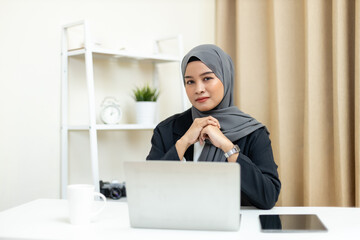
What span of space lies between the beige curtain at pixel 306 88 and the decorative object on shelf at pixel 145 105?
1.63 feet

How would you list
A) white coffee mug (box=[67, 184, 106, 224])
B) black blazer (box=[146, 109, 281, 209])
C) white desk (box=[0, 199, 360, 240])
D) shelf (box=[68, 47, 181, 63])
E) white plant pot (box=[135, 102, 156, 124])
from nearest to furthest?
white desk (box=[0, 199, 360, 240]) → white coffee mug (box=[67, 184, 106, 224]) → black blazer (box=[146, 109, 281, 209]) → shelf (box=[68, 47, 181, 63]) → white plant pot (box=[135, 102, 156, 124])

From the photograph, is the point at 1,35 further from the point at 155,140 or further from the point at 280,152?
the point at 280,152

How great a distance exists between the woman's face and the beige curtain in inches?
27.7

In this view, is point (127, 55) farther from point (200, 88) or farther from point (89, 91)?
point (200, 88)

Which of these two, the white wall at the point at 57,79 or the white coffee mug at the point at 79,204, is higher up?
the white wall at the point at 57,79

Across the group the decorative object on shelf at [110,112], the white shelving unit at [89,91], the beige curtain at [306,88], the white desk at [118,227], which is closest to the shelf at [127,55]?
the white shelving unit at [89,91]

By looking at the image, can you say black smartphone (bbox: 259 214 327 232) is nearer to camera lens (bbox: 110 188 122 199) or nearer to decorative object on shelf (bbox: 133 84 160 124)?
camera lens (bbox: 110 188 122 199)

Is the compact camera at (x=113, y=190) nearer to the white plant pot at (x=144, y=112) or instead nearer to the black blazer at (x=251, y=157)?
the white plant pot at (x=144, y=112)

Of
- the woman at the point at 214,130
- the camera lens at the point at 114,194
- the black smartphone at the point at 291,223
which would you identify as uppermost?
the woman at the point at 214,130

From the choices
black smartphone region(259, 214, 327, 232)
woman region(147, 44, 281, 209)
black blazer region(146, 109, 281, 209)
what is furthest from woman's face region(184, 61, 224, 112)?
black smartphone region(259, 214, 327, 232)

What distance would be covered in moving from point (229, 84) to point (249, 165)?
453 millimetres

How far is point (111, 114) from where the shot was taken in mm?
2244

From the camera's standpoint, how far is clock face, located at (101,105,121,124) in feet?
7.29

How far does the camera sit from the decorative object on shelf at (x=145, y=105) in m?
2.33
